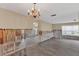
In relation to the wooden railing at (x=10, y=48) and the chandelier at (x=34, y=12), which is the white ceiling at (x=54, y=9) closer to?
the chandelier at (x=34, y=12)

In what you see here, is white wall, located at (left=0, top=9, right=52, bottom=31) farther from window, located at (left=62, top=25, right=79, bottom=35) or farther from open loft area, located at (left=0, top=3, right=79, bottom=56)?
window, located at (left=62, top=25, right=79, bottom=35)

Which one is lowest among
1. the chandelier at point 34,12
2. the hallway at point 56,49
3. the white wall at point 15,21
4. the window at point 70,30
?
the hallway at point 56,49

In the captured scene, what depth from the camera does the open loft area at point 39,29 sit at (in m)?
2.21

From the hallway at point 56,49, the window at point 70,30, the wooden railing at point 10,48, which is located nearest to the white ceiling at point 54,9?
the window at point 70,30

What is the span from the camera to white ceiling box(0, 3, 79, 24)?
2.21 meters

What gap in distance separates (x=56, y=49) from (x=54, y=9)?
0.80 meters

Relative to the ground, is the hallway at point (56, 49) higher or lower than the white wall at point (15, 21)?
lower

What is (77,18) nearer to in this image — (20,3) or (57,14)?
(57,14)

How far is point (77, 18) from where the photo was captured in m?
2.35

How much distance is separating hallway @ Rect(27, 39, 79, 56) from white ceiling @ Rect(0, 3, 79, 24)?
0.48 meters

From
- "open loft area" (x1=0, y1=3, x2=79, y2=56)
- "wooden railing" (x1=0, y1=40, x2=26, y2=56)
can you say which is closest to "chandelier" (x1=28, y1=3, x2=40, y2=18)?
"open loft area" (x1=0, y1=3, x2=79, y2=56)

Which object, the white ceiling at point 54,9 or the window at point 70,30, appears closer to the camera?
the white ceiling at point 54,9

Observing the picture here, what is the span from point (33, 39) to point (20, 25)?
0.39 m

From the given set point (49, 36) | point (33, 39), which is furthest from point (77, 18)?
point (33, 39)
